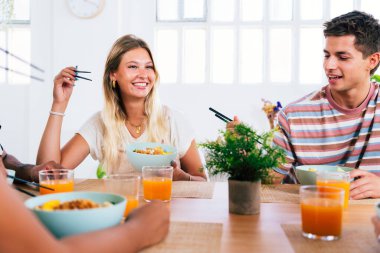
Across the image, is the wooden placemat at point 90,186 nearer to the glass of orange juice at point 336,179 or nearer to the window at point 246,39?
the glass of orange juice at point 336,179

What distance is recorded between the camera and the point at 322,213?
1.06 m

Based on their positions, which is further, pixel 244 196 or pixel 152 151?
pixel 152 151

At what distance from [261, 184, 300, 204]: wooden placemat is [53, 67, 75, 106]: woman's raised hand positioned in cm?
124

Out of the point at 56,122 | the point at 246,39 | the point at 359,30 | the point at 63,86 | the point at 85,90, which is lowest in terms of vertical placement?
the point at 56,122

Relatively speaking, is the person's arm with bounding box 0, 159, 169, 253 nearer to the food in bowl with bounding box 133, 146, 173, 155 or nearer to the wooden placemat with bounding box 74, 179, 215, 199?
the wooden placemat with bounding box 74, 179, 215, 199

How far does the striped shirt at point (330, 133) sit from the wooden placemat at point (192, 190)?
Result: 50cm

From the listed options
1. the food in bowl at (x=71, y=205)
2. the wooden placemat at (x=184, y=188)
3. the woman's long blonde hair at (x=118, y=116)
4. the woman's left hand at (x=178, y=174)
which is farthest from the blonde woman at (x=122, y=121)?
the food in bowl at (x=71, y=205)

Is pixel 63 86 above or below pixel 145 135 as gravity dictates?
above

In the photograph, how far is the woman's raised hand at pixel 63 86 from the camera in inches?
92.5

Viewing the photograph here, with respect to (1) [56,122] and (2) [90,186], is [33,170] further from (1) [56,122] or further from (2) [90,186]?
(1) [56,122]

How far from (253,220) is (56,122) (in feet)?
4.65

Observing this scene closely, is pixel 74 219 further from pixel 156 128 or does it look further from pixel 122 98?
pixel 122 98

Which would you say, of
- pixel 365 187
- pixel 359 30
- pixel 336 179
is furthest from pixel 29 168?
pixel 359 30

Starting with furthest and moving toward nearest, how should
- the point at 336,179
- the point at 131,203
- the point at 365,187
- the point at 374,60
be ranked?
the point at 374,60 → the point at 365,187 → the point at 336,179 → the point at 131,203
